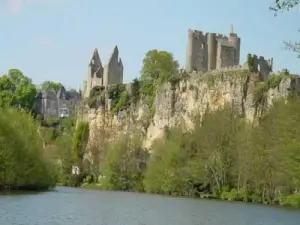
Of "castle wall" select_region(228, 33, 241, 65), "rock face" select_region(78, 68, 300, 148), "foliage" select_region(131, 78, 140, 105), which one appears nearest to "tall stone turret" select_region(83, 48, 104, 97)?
"rock face" select_region(78, 68, 300, 148)

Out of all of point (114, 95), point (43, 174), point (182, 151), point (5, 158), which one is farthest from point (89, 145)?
point (5, 158)

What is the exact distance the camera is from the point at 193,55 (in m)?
88.4

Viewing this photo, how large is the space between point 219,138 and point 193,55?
2978 cm

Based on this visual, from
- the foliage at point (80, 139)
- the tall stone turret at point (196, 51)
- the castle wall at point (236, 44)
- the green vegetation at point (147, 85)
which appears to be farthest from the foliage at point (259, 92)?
the foliage at point (80, 139)

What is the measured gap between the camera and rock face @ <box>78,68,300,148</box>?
232 feet

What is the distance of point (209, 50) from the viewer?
88375 millimetres

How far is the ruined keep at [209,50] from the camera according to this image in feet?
286

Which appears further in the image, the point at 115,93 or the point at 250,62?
the point at 115,93

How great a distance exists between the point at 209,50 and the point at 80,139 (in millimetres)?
22834

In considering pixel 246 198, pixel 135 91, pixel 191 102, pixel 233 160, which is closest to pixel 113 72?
pixel 135 91

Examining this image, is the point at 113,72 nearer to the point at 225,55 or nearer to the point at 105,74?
the point at 105,74

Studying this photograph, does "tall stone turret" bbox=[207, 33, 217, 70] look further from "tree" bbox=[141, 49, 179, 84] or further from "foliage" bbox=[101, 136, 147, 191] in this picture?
"foliage" bbox=[101, 136, 147, 191]

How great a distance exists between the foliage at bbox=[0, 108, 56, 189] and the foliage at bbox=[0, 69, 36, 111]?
2216 inches

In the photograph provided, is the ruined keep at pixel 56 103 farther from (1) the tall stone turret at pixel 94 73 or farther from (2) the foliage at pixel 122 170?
(2) the foliage at pixel 122 170
